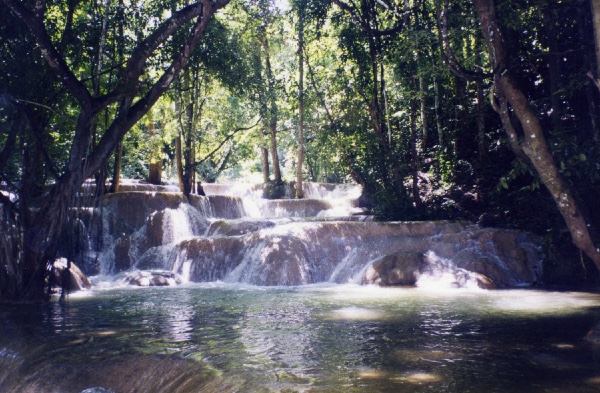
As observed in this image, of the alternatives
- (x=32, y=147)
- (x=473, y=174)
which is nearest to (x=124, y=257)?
(x=32, y=147)

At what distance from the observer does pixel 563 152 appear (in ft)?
28.6

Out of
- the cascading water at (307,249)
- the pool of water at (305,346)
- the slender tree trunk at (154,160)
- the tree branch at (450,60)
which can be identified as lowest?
the pool of water at (305,346)

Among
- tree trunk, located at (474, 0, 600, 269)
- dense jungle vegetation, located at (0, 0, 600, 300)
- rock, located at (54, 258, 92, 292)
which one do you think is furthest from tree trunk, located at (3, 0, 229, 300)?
tree trunk, located at (474, 0, 600, 269)

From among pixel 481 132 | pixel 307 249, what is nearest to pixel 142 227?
pixel 307 249

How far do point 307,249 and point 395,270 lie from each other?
2591mm

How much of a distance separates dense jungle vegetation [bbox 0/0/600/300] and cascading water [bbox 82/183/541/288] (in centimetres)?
134

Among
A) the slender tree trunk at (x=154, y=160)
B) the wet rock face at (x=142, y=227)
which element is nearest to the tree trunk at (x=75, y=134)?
the wet rock face at (x=142, y=227)

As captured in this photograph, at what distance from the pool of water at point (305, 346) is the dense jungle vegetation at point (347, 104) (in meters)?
1.43

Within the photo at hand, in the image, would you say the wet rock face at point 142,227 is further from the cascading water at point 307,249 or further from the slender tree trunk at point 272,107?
the slender tree trunk at point 272,107

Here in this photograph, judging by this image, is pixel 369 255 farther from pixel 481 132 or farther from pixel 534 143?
pixel 534 143

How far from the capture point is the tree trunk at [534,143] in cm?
704

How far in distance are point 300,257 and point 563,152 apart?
7.16m

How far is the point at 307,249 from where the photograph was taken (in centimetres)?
1430

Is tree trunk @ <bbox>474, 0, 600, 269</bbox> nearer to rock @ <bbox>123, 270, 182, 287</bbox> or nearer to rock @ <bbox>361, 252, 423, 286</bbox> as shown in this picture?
rock @ <bbox>361, 252, 423, 286</bbox>
